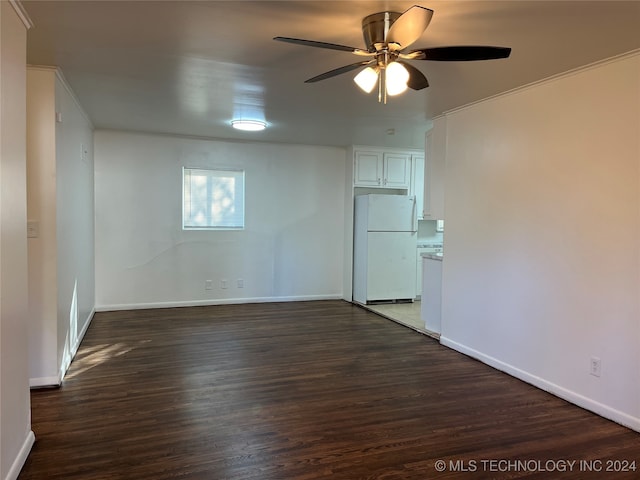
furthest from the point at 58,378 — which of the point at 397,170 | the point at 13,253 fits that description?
the point at 397,170

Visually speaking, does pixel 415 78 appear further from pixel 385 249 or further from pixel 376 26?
pixel 385 249

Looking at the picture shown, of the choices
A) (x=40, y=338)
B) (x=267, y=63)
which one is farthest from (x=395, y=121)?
(x=40, y=338)

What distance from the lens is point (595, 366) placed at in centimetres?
290

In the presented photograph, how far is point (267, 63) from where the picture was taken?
117 inches

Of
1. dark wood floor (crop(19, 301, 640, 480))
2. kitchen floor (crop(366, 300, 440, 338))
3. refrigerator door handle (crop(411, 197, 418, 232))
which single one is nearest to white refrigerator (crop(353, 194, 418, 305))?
refrigerator door handle (crop(411, 197, 418, 232))

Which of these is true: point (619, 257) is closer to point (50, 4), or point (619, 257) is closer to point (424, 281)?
point (424, 281)

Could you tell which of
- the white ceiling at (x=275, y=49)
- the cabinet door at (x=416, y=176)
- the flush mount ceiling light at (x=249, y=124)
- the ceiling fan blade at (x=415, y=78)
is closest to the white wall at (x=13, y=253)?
the white ceiling at (x=275, y=49)

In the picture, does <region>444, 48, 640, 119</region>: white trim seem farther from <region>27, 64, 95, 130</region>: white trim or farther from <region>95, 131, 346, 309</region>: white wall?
<region>27, 64, 95, 130</region>: white trim

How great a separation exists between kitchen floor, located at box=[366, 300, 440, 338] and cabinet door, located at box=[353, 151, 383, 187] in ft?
5.86

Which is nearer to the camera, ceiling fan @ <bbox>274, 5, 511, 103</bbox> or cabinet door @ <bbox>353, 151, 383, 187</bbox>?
ceiling fan @ <bbox>274, 5, 511, 103</bbox>

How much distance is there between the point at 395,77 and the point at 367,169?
13.6ft

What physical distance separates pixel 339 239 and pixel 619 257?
433cm

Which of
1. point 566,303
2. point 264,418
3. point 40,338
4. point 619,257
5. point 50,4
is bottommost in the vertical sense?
point 264,418

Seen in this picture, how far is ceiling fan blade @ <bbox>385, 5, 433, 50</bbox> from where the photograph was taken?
179 centimetres
